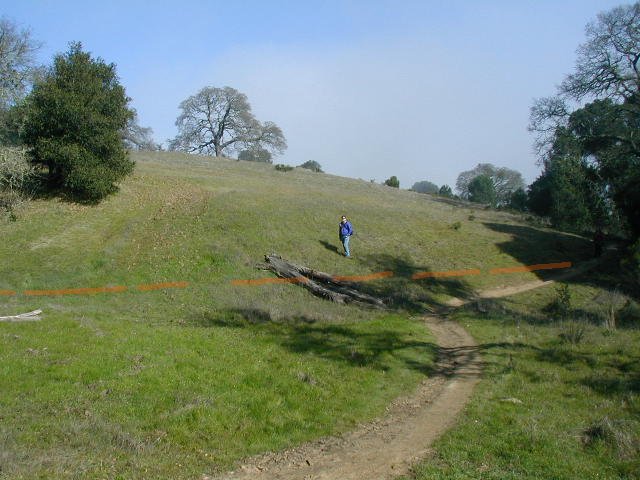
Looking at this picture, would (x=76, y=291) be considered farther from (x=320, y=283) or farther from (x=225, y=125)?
(x=225, y=125)

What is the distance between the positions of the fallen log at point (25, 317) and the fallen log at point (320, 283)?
32.5 feet

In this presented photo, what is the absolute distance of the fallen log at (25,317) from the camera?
12.8 metres

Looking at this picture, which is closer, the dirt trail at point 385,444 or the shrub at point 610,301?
the dirt trail at point 385,444

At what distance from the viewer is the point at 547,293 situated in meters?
25.0

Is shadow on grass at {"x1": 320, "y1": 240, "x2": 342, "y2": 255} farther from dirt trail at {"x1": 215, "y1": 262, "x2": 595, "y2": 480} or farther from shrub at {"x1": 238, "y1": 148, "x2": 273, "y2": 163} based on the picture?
shrub at {"x1": 238, "y1": 148, "x2": 273, "y2": 163}

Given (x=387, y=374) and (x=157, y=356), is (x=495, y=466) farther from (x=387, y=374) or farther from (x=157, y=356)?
(x=157, y=356)

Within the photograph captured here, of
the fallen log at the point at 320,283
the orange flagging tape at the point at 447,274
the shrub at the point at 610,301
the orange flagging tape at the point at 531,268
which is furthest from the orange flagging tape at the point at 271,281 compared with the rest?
the orange flagging tape at the point at 531,268

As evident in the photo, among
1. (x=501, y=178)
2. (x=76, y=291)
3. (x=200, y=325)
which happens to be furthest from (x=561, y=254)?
(x=501, y=178)

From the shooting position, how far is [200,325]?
583 inches

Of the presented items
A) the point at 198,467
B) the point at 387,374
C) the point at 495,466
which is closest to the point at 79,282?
the point at 387,374

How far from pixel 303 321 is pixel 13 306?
8.25m

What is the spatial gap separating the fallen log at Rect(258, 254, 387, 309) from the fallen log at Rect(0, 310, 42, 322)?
992cm

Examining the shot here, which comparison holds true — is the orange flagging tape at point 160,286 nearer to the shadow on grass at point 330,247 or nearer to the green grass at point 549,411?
the shadow on grass at point 330,247

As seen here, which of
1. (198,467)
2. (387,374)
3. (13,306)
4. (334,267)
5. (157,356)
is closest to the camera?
(198,467)
